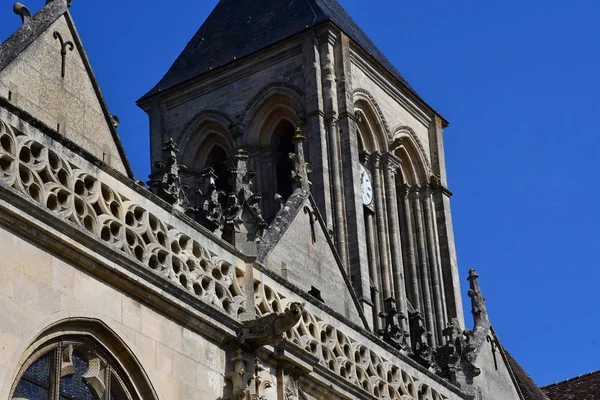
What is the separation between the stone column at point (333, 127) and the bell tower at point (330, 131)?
1.0 inches

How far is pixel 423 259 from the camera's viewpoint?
113 ft

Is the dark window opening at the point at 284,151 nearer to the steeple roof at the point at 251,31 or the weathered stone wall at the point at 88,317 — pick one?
the steeple roof at the point at 251,31

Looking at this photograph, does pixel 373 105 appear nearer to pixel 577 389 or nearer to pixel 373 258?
pixel 373 258

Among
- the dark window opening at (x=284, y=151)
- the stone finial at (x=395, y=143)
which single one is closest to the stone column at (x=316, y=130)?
the dark window opening at (x=284, y=151)

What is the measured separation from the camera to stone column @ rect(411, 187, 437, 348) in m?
33.3

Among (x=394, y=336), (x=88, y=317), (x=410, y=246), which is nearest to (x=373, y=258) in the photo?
(x=410, y=246)

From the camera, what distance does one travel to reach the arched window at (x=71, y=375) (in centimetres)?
1132

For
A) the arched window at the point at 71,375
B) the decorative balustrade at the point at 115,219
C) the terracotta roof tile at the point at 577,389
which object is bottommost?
the arched window at the point at 71,375

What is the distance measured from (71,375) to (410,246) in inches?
913

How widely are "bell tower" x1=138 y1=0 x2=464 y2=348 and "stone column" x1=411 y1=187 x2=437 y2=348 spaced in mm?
23

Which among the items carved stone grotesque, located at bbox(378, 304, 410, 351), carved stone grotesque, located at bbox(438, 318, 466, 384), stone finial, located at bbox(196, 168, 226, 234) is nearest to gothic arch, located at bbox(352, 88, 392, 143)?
carved stone grotesque, located at bbox(378, 304, 410, 351)

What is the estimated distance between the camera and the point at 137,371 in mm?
12344

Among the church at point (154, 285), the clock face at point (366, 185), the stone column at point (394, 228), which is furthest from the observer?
the clock face at point (366, 185)

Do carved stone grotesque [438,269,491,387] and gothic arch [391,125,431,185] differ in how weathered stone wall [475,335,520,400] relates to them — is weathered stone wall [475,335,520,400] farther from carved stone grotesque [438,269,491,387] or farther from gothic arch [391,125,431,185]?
gothic arch [391,125,431,185]
